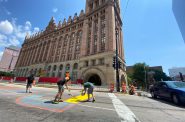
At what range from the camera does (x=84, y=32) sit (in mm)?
41625

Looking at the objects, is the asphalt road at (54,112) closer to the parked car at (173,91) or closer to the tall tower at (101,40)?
the parked car at (173,91)

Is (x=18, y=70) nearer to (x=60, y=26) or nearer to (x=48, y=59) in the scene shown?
(x=48, y=59)

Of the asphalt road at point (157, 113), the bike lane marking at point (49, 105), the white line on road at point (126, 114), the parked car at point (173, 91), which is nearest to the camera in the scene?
the white line on road at point (126, 114)

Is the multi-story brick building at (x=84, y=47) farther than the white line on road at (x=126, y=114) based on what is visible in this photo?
Yes

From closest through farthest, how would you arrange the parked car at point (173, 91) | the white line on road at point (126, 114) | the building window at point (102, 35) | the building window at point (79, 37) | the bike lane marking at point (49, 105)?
the white line on road at point (126, 114) → the bike lane marking at point (49, 105) → the parked car at point (173, 91) → the building window at point (102, 35) → the building window at point (79, 37)

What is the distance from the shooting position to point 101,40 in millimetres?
36219

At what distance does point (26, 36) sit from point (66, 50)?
4852 cm

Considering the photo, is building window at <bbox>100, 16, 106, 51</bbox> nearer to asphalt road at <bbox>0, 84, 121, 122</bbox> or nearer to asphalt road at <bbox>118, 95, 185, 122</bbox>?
asphalt road at <bbox>118, 95, 185, 122</bbox>

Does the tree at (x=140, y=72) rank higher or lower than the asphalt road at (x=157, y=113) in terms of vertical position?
higher

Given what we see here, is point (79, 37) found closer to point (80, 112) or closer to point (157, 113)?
point (80, 112)

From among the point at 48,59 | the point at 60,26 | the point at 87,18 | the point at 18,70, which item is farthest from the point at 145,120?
the point at 18,70

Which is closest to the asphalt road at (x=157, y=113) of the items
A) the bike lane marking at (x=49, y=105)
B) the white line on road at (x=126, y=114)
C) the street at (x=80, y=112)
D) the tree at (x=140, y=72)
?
the street at (x=80, y=112)

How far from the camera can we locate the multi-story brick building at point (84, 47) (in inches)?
1302

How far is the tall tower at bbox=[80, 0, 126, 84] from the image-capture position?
31216mm
